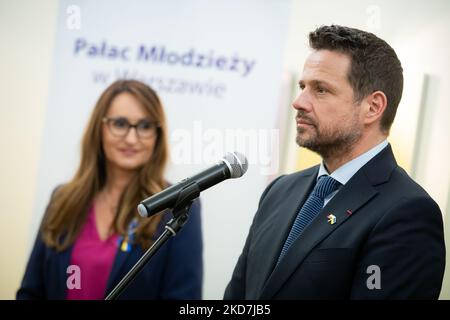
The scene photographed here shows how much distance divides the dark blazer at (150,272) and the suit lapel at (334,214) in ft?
3.45

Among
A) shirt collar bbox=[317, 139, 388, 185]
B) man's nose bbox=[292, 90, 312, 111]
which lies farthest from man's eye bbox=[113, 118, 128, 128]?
shirt collar bbox=[317, 139, 388, 185]

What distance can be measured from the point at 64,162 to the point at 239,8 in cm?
144

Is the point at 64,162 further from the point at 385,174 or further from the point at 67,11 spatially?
the point at 385,174

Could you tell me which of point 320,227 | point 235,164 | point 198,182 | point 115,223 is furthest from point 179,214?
point 115,223

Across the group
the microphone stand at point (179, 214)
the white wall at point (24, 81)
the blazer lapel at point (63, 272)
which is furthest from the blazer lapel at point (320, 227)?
the white wall at point (24, 81)

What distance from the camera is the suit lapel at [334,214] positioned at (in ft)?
6.05

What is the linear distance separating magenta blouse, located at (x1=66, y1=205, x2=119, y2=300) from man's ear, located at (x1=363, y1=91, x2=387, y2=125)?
1.59 meters

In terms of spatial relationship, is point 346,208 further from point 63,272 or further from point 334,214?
point 63,272

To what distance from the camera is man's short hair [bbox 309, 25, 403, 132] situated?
6.86ft

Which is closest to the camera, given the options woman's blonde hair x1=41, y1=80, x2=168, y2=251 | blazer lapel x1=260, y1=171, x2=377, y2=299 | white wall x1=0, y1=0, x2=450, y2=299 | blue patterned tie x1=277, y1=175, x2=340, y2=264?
blazer lapel x1=260, y1=171, x2=377, y2=299

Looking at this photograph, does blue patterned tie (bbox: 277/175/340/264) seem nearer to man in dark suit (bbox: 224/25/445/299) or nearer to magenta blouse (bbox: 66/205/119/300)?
man in dark suit (bbox: 224/25/445/299)

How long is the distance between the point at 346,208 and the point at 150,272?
1.36 meters

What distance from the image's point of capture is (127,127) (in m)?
3.06

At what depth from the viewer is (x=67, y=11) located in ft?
10.5
